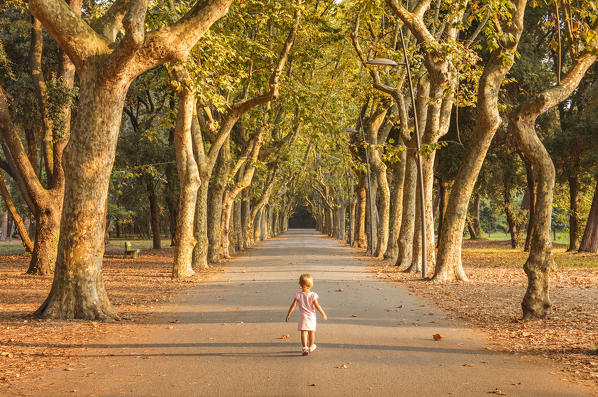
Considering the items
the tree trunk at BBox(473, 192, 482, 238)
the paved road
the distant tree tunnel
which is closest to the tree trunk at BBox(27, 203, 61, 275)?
the paved road

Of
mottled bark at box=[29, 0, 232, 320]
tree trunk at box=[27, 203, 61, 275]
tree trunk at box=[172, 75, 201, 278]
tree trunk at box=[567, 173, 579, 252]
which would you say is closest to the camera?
mottled bark at box=[29, 0, 232, 320]

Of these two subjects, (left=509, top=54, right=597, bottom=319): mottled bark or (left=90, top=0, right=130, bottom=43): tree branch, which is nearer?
(left=509, top=54, right=597, bottom=319): mottled bark

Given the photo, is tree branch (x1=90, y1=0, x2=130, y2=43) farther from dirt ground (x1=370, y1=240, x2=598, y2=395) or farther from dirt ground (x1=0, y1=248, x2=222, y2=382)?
dirt ground (x1=370, y1=240, x2=598, y2=395)

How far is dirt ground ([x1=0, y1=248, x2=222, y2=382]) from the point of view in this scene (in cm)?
732

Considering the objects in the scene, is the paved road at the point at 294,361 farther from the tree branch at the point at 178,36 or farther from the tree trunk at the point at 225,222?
the tree trunk at the point at 225,222

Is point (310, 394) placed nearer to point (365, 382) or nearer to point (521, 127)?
point (365, 382)

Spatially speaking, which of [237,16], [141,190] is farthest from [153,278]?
[141,190]

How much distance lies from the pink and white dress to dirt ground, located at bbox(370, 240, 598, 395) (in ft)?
7.93

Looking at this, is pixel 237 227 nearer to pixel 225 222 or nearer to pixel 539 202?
pixel 225 222

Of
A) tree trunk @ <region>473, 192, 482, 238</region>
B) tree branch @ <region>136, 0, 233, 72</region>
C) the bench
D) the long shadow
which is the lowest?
the long shadow

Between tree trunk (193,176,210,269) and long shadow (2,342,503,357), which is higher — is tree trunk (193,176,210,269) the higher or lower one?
the higher one

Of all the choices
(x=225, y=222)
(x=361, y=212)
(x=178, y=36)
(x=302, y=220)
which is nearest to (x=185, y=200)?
(x=178, y=36)

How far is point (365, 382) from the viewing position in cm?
610

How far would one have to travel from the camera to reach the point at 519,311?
11055 millimetres
